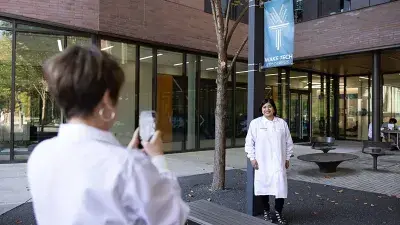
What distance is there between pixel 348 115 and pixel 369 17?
311 inches

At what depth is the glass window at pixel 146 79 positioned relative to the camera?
13.2 metres

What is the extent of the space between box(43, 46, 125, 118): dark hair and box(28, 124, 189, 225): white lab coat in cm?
8

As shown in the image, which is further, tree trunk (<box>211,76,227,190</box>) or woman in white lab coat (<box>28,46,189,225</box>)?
tree trunk (<box>211,76,227,190</box>)

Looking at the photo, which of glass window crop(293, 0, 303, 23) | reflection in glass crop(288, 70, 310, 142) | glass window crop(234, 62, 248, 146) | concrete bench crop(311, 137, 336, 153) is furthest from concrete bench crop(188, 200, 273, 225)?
reflection in glass crop(288, 70, 310, 142)

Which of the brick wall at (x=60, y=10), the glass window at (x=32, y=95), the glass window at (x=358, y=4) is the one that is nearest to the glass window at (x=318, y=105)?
the glass window at (x=358, y=4)

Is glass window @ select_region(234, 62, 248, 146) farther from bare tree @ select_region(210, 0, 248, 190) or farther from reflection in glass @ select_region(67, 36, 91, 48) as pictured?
bare tree @ select_region(210, 0, 248, 190)

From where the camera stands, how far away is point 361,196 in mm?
6953

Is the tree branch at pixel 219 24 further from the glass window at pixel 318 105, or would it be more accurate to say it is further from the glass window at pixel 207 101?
the glass window at pixel 318 105

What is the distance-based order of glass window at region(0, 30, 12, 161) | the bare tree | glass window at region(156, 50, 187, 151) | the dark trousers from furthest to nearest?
glass window at region(156, 50, 187, 151)
glass window at region(0, 30, 12, 161)
the bare tree
the dark trousers

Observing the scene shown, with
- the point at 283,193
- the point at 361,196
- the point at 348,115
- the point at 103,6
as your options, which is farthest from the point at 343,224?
the point at 348,115

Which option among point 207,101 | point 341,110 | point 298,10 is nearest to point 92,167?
point 207,101

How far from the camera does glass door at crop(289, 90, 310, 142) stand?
19297mm

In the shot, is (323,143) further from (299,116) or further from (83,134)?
(83,134)

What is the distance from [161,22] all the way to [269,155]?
902 centimetres
